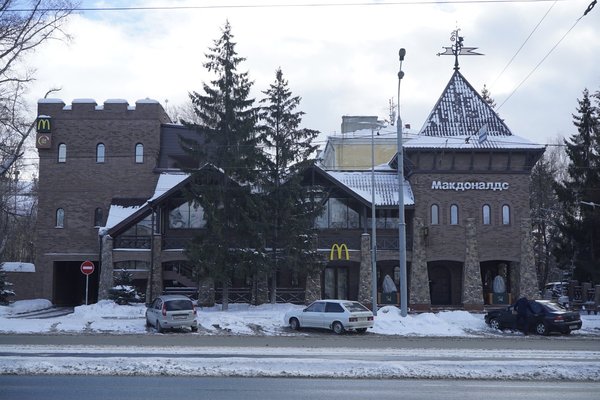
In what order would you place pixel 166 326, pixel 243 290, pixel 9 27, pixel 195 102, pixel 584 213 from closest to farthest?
pixel 166 326
pixel 9 27
pixel 195 102
pixel 243 290
pixel 584 213

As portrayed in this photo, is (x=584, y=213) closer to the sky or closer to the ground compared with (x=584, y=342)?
closer to the sky

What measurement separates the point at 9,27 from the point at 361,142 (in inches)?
1215

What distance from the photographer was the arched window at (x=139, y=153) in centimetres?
4228

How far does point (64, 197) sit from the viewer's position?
4194cm

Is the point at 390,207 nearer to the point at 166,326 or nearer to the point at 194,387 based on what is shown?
the point at 166,326

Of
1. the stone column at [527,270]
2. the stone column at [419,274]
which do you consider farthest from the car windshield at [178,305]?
the stone column at [527,270]

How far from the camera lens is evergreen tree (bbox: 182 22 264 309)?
3269cm

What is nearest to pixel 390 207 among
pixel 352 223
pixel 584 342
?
pixel 352 223

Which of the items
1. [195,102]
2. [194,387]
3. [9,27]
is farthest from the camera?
[195,102]

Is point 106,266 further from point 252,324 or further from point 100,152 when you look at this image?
point 252,324

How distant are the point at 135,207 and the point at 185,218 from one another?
182 inches

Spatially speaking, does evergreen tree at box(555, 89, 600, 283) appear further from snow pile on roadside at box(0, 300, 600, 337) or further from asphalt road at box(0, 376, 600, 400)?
asphalt road at box(0, 376, 600, 400)

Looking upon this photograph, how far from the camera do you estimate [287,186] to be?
34.6 meters

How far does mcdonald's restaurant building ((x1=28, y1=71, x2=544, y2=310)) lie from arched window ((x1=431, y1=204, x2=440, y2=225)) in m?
0.09
